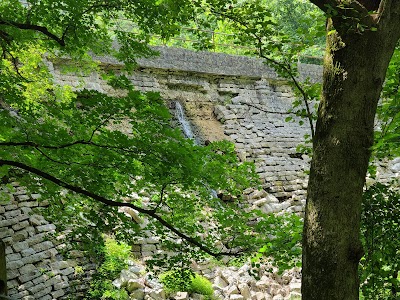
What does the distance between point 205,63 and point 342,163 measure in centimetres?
734

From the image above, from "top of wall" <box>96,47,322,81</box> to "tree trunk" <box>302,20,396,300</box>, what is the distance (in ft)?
20.5

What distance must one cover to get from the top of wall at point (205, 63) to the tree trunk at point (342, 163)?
6262 millimetres

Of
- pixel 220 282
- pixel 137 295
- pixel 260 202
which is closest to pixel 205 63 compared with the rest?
pixel 260 202

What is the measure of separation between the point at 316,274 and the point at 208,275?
4084 millimetres

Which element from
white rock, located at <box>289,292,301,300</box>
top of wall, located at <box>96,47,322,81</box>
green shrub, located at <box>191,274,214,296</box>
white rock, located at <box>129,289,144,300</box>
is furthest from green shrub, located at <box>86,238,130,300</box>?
top of wall, located at <box>96,47,322,81</box>

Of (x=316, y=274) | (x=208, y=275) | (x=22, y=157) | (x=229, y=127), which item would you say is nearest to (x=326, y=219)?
(x=316, y=274)

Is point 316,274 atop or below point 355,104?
below

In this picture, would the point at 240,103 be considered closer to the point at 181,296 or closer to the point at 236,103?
the point at 236,103

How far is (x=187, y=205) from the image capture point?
12.8ft

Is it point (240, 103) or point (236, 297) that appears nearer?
point (236, 297)

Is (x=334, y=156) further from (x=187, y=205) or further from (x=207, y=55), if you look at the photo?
(x=207, y=55)

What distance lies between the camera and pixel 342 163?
2453 mm

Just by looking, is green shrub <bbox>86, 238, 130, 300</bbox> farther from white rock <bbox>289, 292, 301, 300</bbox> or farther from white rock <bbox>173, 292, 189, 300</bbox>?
white rock <bbox>289, 292, 301, 300</bbox>

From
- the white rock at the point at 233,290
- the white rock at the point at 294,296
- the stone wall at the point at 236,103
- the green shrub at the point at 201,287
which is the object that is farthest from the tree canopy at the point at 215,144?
the stone wall at the point at 236,103
